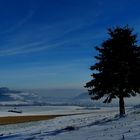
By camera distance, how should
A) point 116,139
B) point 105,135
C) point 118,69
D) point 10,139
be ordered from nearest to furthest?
point 116,139
point 105,135
point 10,139
point 118,69

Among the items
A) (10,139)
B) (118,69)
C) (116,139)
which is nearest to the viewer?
(116,139)

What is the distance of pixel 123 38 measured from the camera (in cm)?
3478

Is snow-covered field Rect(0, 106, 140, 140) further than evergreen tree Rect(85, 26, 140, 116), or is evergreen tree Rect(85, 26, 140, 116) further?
evergreen tree Rect(85, 26, 140, 116)

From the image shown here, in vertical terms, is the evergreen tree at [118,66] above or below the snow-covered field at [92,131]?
above

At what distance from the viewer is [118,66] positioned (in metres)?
34.3

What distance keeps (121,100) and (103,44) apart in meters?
5.88

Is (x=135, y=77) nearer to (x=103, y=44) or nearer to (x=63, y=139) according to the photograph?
(x=103, y=44)

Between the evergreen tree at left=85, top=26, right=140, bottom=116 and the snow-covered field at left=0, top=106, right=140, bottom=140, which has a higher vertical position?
the evergreen tree at left=85, top=26, right=140, bottom=116

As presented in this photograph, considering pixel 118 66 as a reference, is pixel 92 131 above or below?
below

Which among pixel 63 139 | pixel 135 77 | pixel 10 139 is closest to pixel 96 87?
pixel 135 77

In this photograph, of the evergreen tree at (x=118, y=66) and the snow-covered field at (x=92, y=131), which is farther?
the evergreen tree at (x=118, y=66)

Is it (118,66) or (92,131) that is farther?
(118,66)

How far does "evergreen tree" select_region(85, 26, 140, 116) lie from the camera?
34156 millimetres

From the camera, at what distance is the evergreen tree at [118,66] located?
112ft
